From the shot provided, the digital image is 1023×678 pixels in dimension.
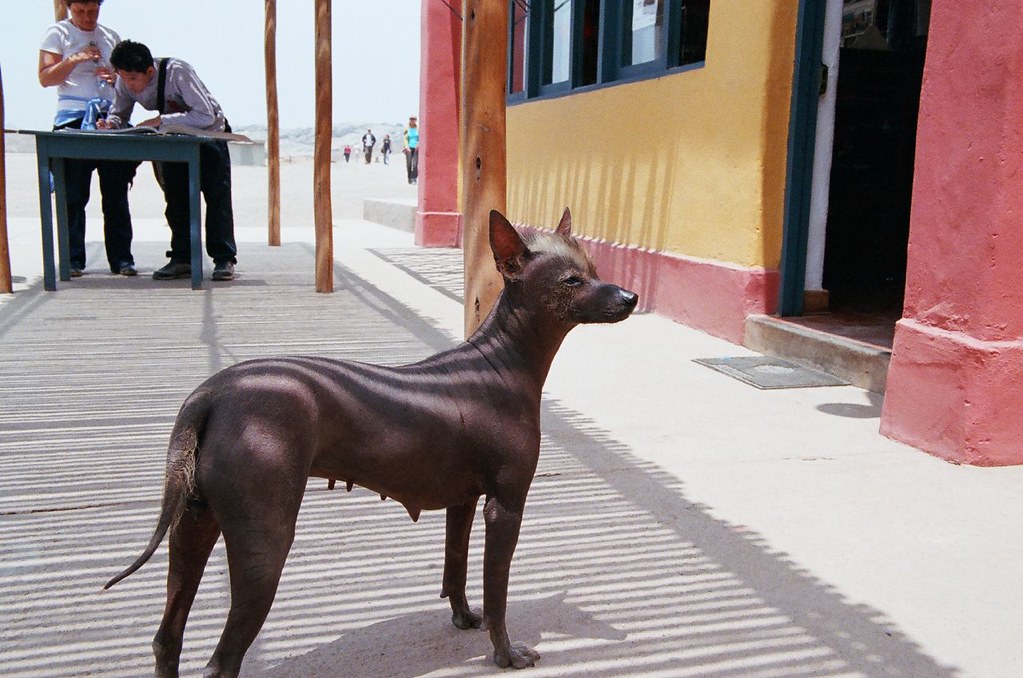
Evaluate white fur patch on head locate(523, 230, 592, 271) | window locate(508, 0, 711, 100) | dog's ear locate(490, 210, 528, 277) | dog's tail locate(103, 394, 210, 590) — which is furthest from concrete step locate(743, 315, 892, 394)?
dog's tail locate(103, 394, 210, 590)

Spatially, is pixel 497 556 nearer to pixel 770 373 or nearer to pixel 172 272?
pixel 770 373

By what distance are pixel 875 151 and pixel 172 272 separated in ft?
21.7

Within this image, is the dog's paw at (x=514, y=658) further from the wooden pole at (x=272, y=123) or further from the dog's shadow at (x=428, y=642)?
the wooden pole at (x=272, y=123)

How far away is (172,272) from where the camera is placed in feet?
30.2

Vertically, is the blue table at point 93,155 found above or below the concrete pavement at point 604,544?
above

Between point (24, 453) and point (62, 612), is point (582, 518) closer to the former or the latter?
point (62, 612)

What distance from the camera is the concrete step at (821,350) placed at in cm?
530

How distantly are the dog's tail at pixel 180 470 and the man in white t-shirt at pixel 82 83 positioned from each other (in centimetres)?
769

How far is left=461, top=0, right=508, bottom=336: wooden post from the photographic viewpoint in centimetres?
488

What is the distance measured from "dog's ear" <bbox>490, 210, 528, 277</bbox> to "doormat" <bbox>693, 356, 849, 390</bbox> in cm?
331

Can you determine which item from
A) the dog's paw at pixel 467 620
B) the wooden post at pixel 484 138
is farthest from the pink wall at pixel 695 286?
the dog's paw at pixel 467 620

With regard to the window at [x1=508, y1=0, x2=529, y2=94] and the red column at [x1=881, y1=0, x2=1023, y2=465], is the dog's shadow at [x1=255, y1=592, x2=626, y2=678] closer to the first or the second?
the red column at [x1=881, y1=0, x2=1023, y2=465]

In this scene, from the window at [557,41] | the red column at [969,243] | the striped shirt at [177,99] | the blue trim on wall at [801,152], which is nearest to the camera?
the red column at [969,243]

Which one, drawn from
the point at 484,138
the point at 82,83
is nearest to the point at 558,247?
the point at 484,138
